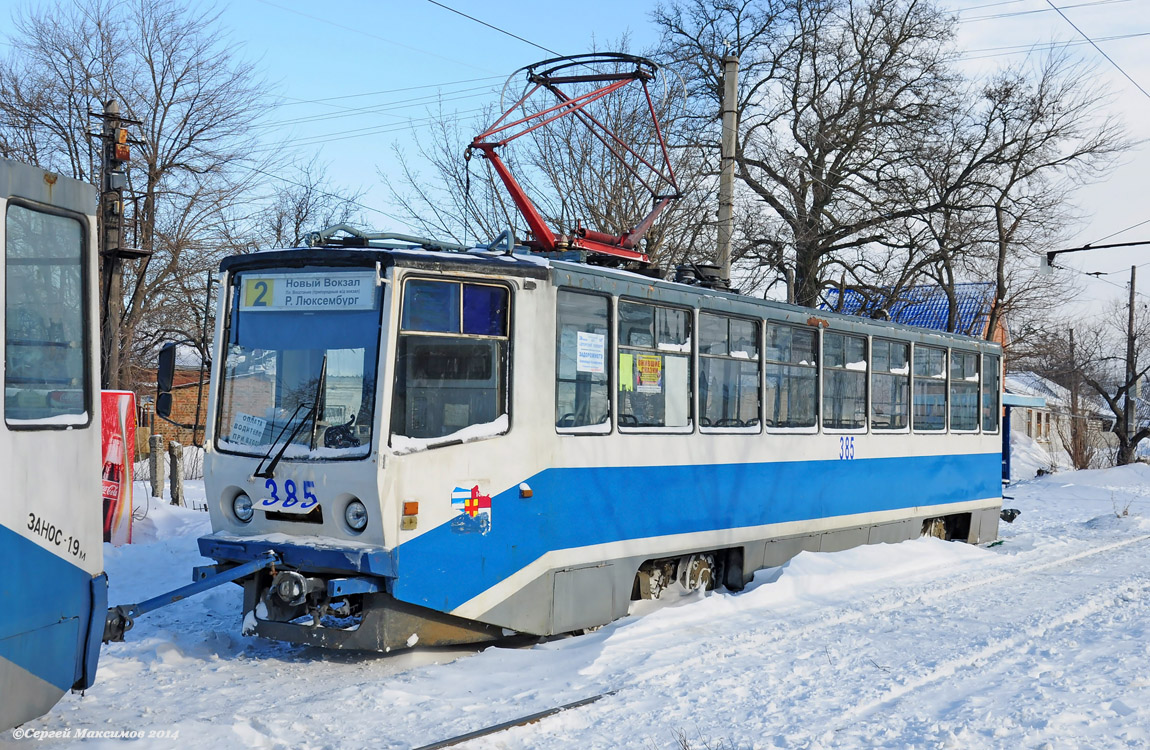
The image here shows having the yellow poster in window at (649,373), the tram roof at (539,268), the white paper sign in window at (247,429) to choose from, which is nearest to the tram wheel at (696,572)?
the yellow poster in window at (649,373)

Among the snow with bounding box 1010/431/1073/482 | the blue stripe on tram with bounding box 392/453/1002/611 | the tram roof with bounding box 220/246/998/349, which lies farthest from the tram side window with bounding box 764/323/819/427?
the snow with bounding box 1010/431/1073/482

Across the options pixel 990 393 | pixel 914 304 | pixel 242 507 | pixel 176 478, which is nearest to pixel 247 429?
pixel 242 507

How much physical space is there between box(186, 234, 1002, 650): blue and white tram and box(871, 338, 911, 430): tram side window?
3306 millimetres

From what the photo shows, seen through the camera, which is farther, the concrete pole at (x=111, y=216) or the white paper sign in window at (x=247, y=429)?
the concrete pole at (x=111, y=216)

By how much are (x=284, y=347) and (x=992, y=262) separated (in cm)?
2520

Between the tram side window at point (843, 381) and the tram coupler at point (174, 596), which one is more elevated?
the tram side window at point (843, 381)

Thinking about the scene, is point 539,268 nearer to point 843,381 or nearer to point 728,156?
point 843,381

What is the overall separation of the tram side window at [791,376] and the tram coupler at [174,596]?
5231 mm

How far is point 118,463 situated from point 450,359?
6703mm

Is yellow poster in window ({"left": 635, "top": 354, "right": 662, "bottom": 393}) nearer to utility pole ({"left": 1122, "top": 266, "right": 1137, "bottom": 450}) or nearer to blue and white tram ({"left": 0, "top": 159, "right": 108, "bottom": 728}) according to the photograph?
blue and white tram ({"left": 0, "top": 159, "right": 108, "bottom": 728})

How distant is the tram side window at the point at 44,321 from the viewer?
4.83 meters

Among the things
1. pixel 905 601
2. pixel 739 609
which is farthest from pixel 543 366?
pixel 905 601

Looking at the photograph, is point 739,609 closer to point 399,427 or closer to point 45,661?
point 399,427

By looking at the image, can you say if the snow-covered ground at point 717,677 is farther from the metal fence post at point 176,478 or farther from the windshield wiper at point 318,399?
the metal fence post at point 176,478
